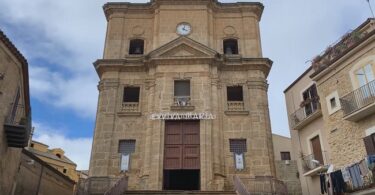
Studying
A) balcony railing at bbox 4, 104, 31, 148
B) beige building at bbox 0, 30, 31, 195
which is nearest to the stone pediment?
beige building at bbox 0, 30, 31, 195

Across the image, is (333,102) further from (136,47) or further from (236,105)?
(136,47)

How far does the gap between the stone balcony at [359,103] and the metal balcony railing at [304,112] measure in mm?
2751

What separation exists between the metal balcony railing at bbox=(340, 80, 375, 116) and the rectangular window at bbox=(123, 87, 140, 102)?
11.6 meters

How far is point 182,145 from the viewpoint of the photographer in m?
20.8

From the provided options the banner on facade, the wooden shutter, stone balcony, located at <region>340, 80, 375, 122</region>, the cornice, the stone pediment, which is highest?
the cornice

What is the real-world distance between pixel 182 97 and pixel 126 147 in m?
4.23

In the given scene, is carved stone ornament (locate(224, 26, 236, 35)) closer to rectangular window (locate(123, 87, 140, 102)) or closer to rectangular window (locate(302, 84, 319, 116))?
rectangular window (locate(302, 84, 319, 116))

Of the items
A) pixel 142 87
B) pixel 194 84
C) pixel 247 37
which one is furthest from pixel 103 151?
pixel 247 37

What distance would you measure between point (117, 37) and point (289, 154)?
55.5 feet

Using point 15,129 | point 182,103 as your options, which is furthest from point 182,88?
point 15,129

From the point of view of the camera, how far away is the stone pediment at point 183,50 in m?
22.6

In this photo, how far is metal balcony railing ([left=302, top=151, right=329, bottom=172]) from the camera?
18.7 meters

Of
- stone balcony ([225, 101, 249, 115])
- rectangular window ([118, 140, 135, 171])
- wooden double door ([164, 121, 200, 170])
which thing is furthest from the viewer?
stone balcony ([225, 101, 249, 115])

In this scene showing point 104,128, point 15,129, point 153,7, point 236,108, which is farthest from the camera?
point 153,7
